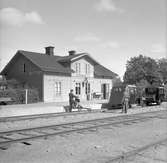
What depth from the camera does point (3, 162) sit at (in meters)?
6.42

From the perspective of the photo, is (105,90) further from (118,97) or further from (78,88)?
(118,97)

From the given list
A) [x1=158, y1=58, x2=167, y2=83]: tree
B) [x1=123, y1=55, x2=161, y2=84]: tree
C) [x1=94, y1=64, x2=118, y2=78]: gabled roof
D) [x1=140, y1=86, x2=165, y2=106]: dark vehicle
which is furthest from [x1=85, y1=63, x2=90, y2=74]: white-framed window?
[x1=158, y1=58, x2=167, y2=83]: tree

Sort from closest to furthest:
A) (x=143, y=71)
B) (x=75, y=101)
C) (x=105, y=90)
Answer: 1. (x=75, y=101)
2. (x=105, y=90)
3. (x=143, y=71)

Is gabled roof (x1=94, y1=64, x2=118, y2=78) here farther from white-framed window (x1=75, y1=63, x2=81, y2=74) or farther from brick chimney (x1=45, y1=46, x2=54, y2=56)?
brick chimney (x1=45, y1=46, x2=54, y2=56)

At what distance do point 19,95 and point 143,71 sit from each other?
1885 inches

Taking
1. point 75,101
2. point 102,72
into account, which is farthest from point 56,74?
point 75,101

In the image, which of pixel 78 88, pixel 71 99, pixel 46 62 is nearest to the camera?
pixel 71 99

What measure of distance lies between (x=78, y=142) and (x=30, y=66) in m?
28.8

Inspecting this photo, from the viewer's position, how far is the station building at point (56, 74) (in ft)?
116

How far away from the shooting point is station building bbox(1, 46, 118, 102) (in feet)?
116

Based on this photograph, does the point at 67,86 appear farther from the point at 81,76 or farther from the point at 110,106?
the point at 110,106

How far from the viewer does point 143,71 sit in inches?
2822

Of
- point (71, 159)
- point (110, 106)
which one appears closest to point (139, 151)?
point (71, 159)

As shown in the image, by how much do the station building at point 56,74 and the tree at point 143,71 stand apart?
95.3 feet
